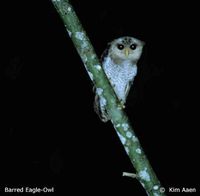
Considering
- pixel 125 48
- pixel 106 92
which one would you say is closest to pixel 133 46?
pixel 125 48

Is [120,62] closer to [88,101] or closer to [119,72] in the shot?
[119,72]

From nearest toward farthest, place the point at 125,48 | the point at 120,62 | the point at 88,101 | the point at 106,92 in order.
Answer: the point at 106,92
the point at 125,48
the point at 120,62
the point at 88,101

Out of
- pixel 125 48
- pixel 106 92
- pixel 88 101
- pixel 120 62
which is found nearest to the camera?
pixel 106 92

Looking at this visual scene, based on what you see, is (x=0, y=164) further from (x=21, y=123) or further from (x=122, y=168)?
(x=122, y=168)

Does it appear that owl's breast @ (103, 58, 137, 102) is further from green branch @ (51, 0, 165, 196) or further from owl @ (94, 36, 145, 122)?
green branch @ (51, 0, 165, 196)

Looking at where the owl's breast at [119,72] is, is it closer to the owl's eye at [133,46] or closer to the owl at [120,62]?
the owl at [120,62]

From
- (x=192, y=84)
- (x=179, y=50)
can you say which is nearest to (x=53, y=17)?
(x=179, y=50)

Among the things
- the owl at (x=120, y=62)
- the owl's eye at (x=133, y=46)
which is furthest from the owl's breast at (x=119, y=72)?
the owl's eye at (x=133, y=46)
